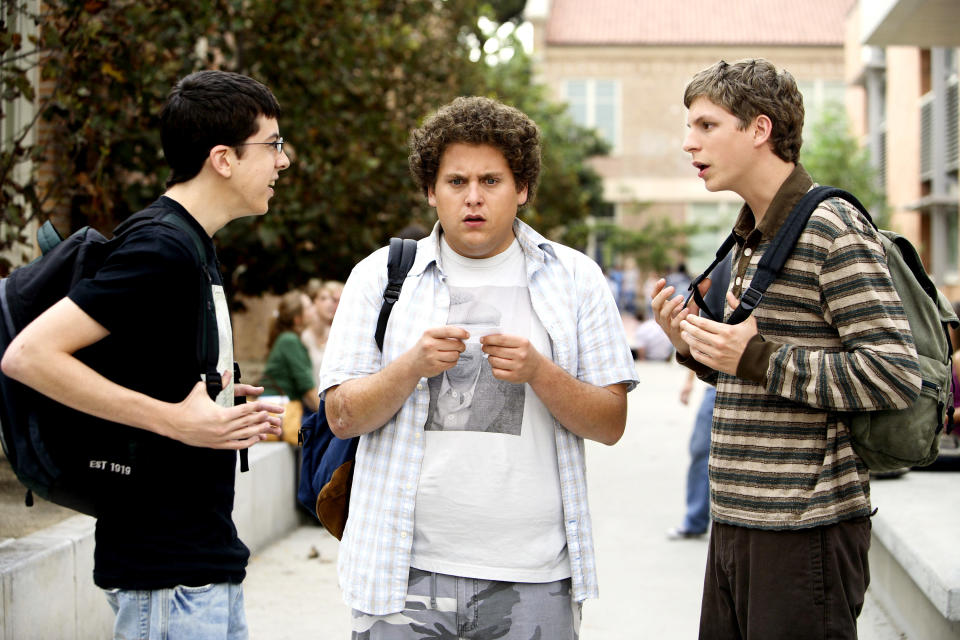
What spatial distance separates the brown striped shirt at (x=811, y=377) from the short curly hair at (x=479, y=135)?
688 millimetres

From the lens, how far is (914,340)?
286 cm

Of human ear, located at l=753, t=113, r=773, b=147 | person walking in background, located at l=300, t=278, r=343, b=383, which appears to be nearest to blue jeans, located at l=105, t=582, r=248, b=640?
human ear, located at l=753, t=113, r=773, b=147

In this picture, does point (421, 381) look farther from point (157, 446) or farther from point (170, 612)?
point (170, 612)

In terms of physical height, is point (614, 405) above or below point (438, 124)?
below

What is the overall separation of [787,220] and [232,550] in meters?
1.68

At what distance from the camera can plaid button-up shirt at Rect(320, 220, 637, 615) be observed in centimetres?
290

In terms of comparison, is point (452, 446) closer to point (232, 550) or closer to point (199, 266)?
point (232, 550)

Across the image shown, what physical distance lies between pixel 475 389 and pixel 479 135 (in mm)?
702

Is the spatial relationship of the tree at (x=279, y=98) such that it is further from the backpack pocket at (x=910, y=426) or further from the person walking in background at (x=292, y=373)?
the backpack pocket at (x=910, y=426)

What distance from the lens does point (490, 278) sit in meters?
3.09

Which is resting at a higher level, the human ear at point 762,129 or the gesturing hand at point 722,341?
the human ear at point 762,129

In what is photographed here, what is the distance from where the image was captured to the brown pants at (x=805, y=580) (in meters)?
2.87

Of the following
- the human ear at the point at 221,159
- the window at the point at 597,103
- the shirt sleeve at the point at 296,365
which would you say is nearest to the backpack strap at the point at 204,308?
the human ear at the point at 221,159

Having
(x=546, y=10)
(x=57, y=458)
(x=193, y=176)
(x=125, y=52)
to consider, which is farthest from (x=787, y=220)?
(x=546, y=10)
